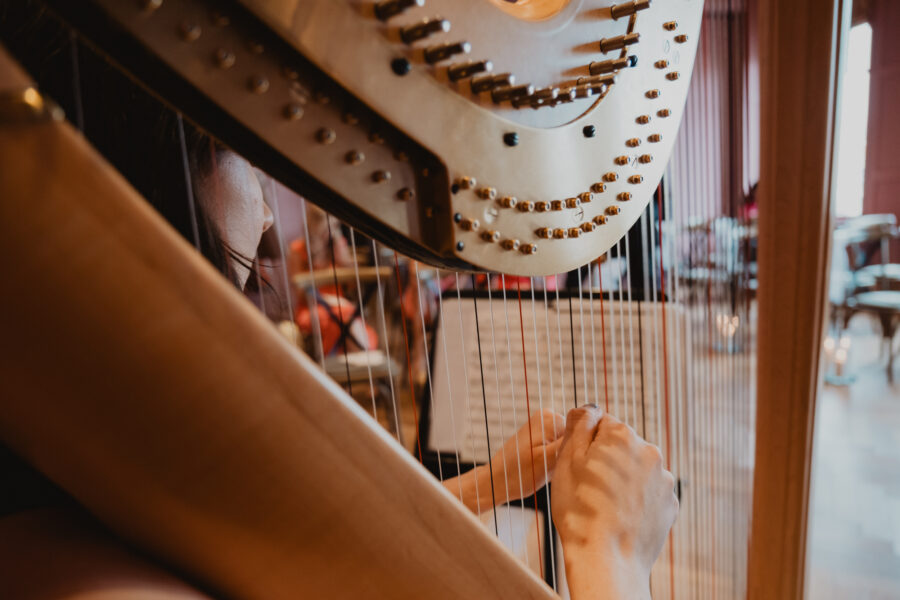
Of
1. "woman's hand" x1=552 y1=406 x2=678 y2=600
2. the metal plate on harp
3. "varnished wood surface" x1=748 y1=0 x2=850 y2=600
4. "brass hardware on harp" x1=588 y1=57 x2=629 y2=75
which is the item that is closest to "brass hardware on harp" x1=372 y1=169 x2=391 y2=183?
the metal plate on harp

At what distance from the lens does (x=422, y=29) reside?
38 centimetres

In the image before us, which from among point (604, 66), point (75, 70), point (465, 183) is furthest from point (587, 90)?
point (75, 70)

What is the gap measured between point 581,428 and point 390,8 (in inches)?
17.0

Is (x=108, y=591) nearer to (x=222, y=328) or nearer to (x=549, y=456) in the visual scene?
(x=222, y=328)

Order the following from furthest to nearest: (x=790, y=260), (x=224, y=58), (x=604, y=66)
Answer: (x=790, y=260) < (x=604, y=66) < (x=224, y=58)

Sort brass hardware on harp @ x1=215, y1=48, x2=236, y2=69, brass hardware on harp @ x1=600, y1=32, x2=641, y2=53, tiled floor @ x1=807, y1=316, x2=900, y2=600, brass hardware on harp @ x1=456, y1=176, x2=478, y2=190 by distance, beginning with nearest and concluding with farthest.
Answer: brass hardware on harp @ x1=215, y1=48, x2=236, y2=69 → brass hardware on harp @ x1=456, y1=176, x2=478, y2=190 → brass hardware on harp @ x1=600, y1=32, x2=641, y2=53 → tiled floor @ x1=807, y1=316, x2=900, y2=600

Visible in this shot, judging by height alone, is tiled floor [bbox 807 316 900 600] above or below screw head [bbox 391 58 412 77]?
below

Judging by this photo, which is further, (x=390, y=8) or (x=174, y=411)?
(x=390, y=8)

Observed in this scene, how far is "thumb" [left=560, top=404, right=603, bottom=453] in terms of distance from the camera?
62cm

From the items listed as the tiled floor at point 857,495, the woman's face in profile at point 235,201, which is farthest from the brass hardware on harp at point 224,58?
the tiled floor at point 857,495

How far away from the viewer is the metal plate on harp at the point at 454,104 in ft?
1.06

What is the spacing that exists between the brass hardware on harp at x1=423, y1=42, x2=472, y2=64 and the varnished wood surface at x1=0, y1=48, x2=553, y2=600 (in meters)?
0.21

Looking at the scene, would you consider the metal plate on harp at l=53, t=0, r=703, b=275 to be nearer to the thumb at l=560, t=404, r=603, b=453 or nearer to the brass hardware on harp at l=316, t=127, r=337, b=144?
the brass hardware on harp at l=316, t=127, r=337, b=144

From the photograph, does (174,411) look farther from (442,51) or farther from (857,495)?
(857,495)
